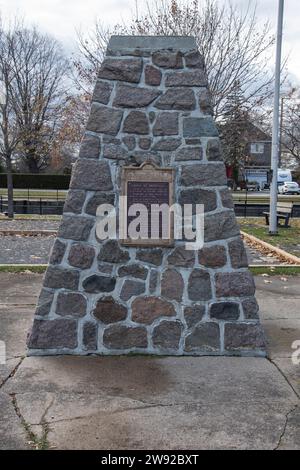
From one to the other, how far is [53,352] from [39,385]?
72 cm

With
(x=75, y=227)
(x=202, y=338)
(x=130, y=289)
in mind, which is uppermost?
(x=75, y=227)

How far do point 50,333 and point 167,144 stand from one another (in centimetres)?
218

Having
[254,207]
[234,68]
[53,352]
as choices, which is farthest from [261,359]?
[254,207]

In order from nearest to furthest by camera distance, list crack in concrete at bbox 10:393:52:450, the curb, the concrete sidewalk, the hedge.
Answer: crack in concrete at bbox 10:393:52:450
the concrete sidewalk
the curb
the hedge

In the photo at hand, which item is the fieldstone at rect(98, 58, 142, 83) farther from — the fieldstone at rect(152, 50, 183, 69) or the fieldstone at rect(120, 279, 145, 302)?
the fieldstone at rect(120, 279, 145, 302)

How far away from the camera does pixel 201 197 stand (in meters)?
5.18

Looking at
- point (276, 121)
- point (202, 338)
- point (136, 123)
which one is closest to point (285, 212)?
point (276, 121)

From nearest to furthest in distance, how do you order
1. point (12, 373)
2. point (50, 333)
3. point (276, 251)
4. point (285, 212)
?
point (12, 373) < point (50, 333) < point (276, 251) < point (285, 212)

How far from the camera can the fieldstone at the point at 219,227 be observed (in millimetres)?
5176

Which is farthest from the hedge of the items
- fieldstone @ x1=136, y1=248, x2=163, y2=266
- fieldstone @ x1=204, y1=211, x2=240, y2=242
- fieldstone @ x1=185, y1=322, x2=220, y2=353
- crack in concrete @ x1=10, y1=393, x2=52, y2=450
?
crack in concrete @ x1=10, y1=393, x2=52, y2=450

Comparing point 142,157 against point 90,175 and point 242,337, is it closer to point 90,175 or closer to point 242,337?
point 90,175

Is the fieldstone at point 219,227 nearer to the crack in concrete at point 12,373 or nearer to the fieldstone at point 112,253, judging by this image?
the fieldstone at point 112,253

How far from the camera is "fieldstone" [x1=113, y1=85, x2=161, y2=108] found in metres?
5.13

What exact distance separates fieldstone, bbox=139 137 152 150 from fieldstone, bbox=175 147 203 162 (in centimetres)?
30
